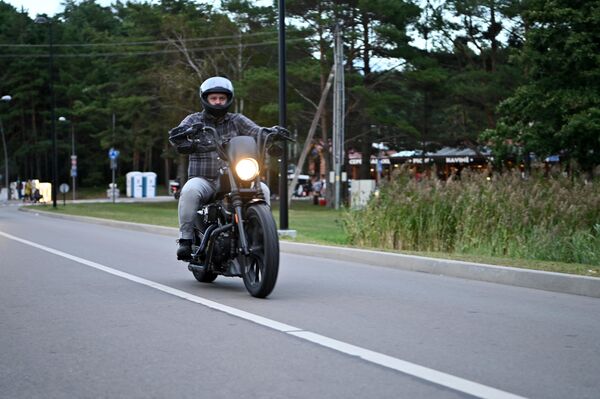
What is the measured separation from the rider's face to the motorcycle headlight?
1.04 metres

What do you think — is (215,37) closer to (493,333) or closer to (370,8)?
(370,8)

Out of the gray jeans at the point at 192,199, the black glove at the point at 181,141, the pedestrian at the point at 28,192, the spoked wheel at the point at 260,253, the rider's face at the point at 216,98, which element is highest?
the rider's face at the point at 216,98

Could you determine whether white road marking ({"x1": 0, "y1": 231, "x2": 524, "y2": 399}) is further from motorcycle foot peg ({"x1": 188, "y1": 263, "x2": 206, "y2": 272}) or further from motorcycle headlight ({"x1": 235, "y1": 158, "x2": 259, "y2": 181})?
motorcycle headlight ({"x1": 235, "y1": 158, "x2": 259, "y2": 181})

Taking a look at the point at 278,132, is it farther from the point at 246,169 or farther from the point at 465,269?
the point at 465,269

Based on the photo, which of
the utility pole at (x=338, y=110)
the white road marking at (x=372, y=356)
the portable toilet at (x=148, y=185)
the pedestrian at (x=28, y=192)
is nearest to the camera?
the white road marking at (x=372, y=356)

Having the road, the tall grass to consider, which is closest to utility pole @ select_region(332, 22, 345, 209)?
the tall grass

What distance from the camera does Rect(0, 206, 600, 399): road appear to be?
5.04 m

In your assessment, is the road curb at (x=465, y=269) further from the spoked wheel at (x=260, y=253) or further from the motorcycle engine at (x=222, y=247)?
the motorcycle engine at (x=222, y=247)

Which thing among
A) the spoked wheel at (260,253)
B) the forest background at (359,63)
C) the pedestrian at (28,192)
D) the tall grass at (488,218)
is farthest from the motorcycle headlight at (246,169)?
the pedestrian at (28,192)

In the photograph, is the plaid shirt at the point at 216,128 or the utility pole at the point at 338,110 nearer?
the plaid shirt at the point at 216,128

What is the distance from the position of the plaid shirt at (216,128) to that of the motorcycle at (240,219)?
0.22 meters

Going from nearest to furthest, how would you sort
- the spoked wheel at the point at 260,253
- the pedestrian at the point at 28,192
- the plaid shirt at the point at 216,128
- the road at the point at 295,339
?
the road at the point at 295,339, the spoked wheel at the point at 260,253, the plaid shirt at the point at 216,128, the pedestrian at the point at 28,192

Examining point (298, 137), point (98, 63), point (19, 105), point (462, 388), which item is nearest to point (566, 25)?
point (298, 137)

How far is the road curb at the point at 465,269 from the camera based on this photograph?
9.68 meters
